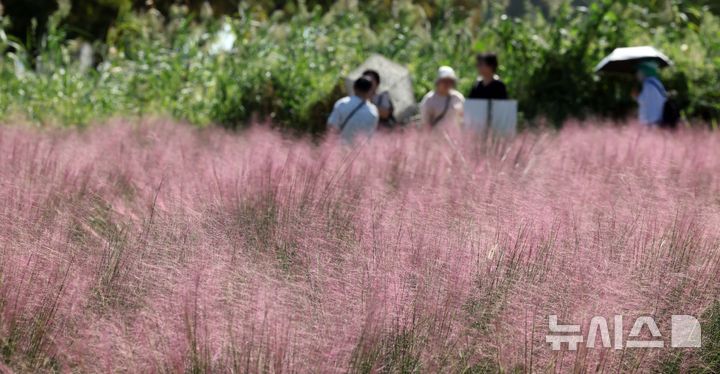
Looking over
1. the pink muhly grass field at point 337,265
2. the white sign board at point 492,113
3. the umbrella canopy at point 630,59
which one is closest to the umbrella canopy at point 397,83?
the umbrella canopy at point 630,59

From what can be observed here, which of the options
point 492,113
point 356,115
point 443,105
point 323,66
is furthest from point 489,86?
point 323,66

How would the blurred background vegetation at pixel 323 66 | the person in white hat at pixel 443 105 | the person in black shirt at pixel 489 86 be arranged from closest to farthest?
1. the person in white hat at pixel 443 105
2. the person in black shirt at pixel 489 86
3. the blurred background vegetation at pixel 323 66

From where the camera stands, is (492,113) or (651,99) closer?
(492,113)

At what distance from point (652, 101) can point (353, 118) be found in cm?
246

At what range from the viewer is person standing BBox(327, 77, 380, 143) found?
310 inches

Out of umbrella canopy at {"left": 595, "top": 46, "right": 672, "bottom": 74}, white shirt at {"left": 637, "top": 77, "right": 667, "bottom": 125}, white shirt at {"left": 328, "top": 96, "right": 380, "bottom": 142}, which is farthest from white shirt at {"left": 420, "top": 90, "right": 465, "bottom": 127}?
umbrella canopy at {"left": 595, "top": 46, "right": 672, "bottom": 74}

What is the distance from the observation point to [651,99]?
8.66m

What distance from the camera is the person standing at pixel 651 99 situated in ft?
28.2

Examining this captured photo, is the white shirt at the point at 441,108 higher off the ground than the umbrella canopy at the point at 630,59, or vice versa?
the umbrella canopy at the point at 630,59

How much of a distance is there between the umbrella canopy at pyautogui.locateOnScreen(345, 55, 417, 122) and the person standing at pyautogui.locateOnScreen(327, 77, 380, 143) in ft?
9.60

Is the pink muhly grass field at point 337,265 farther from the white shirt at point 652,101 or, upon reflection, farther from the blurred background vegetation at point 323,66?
the blurred background vegetation at point 323,66

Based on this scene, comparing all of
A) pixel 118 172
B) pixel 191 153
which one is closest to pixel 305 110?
pixel 191 153

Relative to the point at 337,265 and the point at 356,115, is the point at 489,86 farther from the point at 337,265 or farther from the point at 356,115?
the point at 337,265

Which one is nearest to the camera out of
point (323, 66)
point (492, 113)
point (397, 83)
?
point (492, 113)
